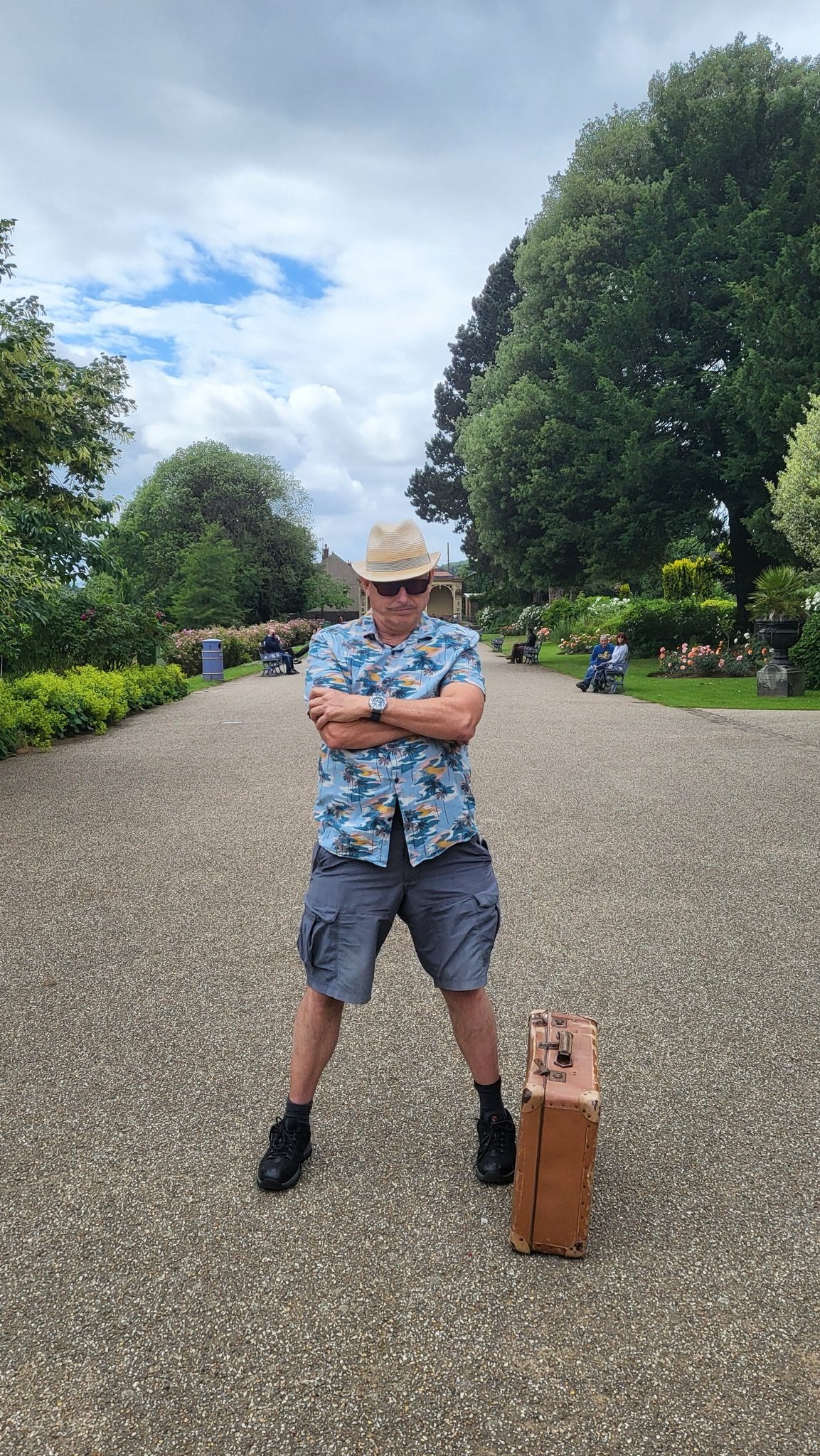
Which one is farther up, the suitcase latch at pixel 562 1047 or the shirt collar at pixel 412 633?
the shirt collar at pixel 412 633

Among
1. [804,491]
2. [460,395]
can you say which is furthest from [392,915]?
[460,395]

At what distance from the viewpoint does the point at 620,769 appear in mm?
9500

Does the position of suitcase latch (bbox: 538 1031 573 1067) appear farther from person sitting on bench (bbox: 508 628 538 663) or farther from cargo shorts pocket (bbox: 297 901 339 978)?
person sitting on bench (bbox: 508 628 538 663)

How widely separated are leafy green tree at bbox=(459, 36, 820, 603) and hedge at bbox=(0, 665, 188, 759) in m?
13.9

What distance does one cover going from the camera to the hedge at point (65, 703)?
11.3 m

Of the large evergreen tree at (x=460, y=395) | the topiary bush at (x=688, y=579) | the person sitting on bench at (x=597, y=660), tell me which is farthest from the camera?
the large evergreen tree at (x=460, y=395)

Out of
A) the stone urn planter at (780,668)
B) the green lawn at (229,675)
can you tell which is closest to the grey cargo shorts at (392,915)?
the stone urn planter at (780,668)

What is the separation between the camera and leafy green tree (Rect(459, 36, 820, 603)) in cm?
2256

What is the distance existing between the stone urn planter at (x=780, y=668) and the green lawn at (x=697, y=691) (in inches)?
9.8

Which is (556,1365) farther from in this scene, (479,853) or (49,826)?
(49,826)

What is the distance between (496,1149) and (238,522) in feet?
187

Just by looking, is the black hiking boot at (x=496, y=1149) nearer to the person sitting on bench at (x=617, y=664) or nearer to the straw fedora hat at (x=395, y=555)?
the straw fedora hat at (x=395, y=555)

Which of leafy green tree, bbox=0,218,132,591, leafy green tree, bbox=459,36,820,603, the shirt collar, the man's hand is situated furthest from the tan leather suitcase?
leafy green tree, bbox=459,36,820,603

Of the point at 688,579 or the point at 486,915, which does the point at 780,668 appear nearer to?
the point at 486,915
